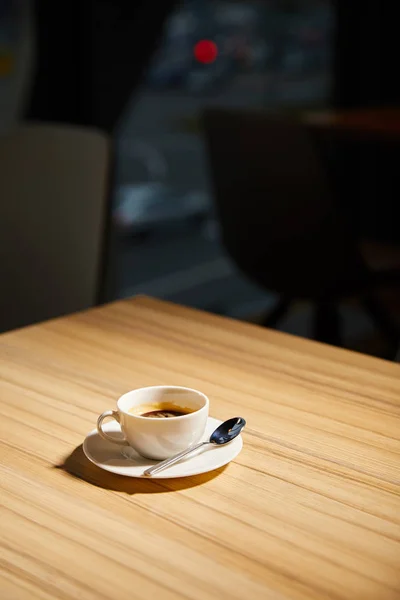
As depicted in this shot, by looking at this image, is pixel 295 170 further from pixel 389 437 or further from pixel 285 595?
pixel 285 595

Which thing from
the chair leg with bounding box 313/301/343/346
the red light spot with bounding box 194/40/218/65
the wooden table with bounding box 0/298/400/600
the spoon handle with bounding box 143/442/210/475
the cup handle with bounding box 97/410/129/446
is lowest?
the chair leg with bounding box 313/301/343/346

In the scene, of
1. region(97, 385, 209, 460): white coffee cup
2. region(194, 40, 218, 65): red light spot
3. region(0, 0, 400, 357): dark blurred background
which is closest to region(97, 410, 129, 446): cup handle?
region(97, 385, 209, 460): white coffee cup

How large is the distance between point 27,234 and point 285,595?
1.53 metres

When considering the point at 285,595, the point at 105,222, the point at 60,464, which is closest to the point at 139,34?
the point at 105,222

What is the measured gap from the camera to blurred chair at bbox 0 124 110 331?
209cm

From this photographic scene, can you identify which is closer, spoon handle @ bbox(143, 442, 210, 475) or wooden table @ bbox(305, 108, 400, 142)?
spoon handle @ bbox(143, 442, 210, 475)

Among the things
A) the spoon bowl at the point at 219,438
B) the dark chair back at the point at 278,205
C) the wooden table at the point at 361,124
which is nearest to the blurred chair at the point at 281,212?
the dark chair back at the point at 278,205

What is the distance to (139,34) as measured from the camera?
3.60 metres

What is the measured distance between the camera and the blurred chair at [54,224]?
2.09 metres

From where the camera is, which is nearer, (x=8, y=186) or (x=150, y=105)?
(x=8, y=186)

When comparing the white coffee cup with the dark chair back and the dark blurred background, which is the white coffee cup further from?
the dark blurred background

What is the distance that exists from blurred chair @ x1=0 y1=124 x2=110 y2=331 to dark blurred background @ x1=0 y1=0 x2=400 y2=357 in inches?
45.3

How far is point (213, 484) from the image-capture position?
860mm

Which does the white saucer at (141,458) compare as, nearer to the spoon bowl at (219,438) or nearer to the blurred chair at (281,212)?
the spoon bowl at (219,438)
